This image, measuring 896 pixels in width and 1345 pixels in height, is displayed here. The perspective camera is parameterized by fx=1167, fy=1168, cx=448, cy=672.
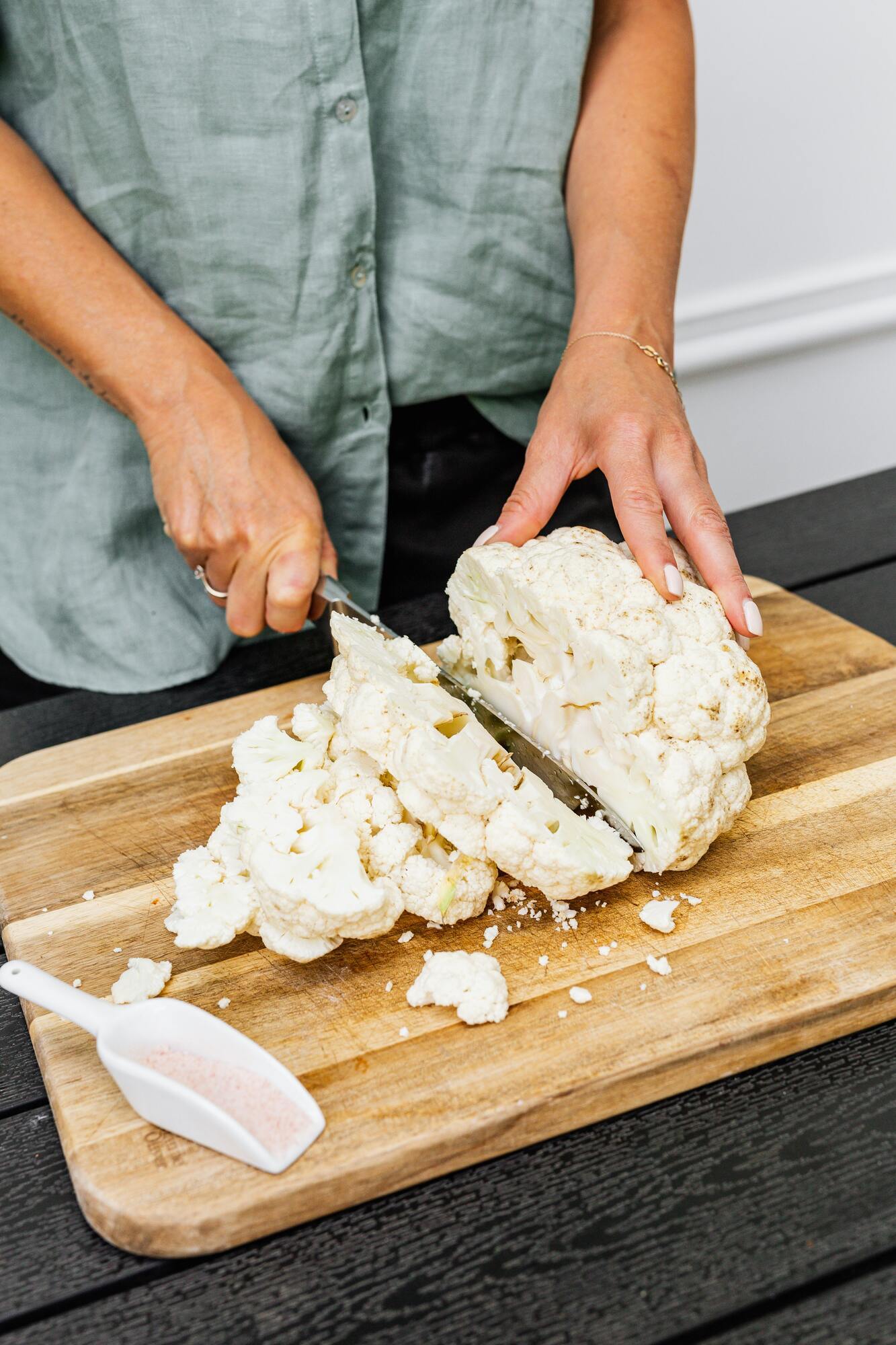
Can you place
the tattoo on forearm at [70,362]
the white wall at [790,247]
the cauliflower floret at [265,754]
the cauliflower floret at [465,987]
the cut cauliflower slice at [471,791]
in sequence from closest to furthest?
the cauliflower floret at [465,987]
the cut cauliflower slice at [471,791]
the cauliflower floret at [265,754]
the tattoo on forearm at [70,362]
the white wall at [790,247]

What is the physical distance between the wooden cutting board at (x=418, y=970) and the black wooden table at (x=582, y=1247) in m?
0.02

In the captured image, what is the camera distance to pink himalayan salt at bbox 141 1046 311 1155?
35.8 inches

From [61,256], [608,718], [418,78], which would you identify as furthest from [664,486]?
[61,256]

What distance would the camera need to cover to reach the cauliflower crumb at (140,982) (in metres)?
1.06

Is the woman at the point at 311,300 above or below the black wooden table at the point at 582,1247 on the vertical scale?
above

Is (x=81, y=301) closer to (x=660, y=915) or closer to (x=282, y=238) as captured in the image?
(x=282, y=238)

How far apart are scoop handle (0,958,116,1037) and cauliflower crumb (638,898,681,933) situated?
→ 489 millimetres

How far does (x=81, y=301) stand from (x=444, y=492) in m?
0.59

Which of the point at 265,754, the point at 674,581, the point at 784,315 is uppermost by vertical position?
the point at 674,581

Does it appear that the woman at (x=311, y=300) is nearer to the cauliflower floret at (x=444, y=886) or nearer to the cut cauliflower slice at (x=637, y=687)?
the cut cauliflower slice at (x=637, y=687)

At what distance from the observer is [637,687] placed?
3.84 feet

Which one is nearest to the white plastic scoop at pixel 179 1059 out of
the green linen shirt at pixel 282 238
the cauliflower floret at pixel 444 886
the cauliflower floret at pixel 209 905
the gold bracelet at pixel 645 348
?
the cauliflower floret at pixel 209 905

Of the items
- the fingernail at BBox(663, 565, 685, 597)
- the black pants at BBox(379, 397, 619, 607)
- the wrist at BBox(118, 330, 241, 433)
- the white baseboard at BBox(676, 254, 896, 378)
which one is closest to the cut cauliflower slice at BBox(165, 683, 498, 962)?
the fingernail at BBox(663, 565, 685, 597)

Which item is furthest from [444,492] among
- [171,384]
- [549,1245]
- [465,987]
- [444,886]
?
[549,1245]
